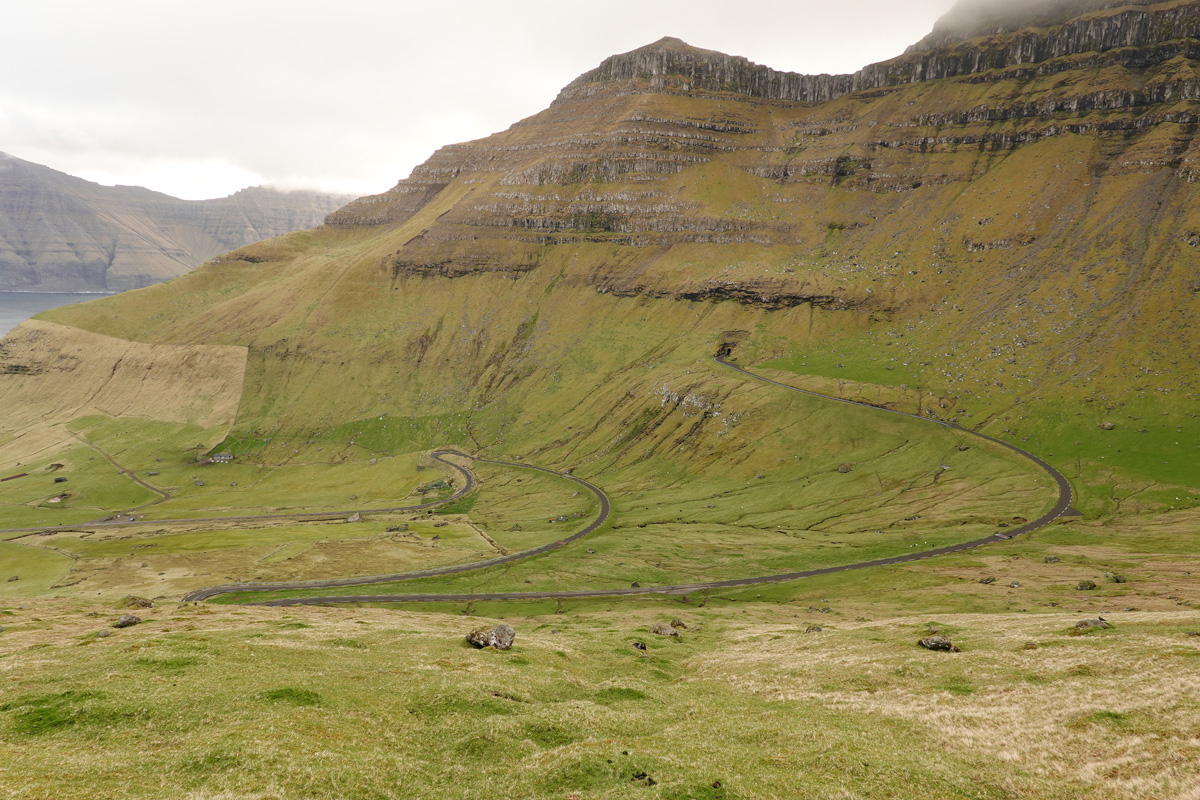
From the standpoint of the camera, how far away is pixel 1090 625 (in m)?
67.0

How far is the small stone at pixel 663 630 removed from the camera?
3477 inches

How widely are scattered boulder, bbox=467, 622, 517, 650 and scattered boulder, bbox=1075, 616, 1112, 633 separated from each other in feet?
213

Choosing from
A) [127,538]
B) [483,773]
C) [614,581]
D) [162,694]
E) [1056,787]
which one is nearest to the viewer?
[1056,787]

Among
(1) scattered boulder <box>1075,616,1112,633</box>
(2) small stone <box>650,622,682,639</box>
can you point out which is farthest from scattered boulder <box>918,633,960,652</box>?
(2) small stone <box>650,622,682,639</box>

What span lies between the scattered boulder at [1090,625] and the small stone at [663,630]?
48716mm

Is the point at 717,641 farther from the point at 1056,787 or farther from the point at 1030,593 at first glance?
the point at 1030,593

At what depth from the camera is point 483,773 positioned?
37.6 meters

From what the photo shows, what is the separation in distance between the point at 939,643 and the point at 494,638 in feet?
167

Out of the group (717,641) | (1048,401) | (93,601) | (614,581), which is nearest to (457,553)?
(614,581)

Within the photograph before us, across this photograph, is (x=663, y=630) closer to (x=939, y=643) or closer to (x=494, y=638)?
(x=494, y=638)

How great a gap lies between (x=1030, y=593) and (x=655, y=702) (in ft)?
278

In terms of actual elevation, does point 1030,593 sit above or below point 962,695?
below

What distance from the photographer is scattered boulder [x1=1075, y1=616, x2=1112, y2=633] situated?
66081 mm

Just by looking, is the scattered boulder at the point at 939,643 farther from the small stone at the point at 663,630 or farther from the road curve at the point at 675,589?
the road curve at the point at 675,589
